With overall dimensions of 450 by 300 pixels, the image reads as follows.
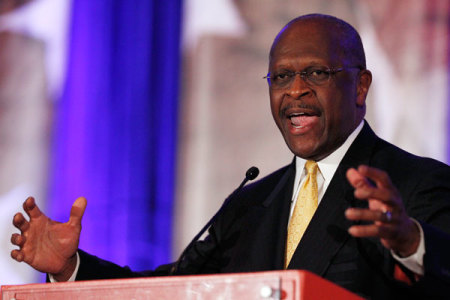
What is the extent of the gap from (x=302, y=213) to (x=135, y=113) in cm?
206

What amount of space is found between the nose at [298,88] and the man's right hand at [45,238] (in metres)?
0.78

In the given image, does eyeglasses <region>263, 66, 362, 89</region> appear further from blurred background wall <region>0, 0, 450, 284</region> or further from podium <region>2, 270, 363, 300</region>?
blurred background wall <region>0, 0, 450, 284</region>

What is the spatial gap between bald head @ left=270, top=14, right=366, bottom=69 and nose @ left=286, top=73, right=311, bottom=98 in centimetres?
15

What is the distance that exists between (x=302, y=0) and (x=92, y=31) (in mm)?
1217

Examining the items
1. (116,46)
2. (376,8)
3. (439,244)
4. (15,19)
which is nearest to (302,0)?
(376,8)

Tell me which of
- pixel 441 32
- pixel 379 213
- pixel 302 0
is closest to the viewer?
pixel 379 213

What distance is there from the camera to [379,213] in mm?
1594

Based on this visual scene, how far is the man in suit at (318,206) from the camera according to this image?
2.05 metres

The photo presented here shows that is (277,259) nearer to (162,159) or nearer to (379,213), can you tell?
(379,213)

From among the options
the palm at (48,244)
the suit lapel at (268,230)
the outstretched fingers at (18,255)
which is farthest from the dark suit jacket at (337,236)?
the outstretched fingers at (18,255)

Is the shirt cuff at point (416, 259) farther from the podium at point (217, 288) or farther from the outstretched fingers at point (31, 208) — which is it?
the outstretched fingers at point (31, 208)

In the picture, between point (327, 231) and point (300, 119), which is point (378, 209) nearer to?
point (327, 231)

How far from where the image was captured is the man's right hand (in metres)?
2.20

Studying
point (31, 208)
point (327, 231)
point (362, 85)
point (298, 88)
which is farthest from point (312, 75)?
point (31, 208)
